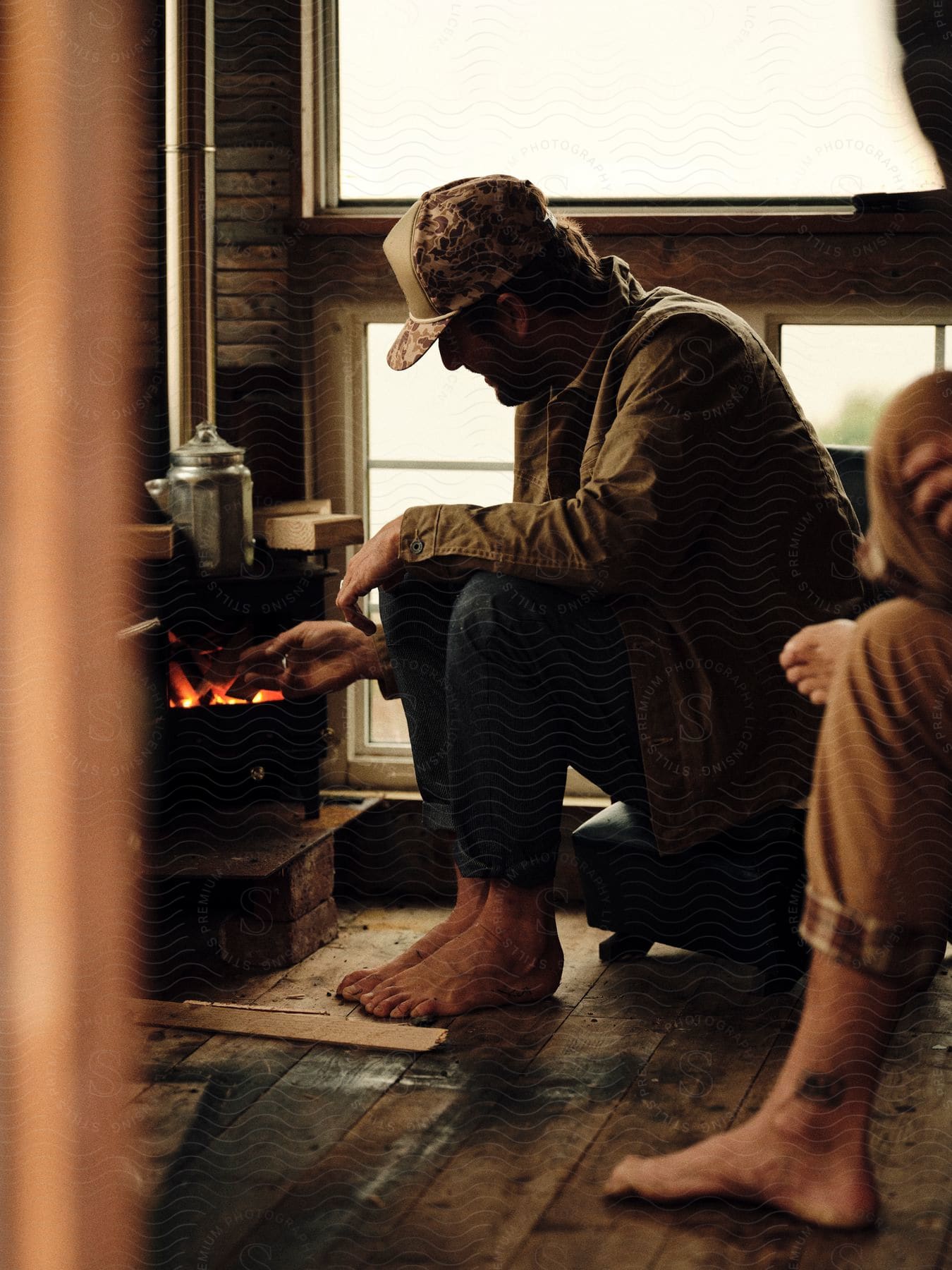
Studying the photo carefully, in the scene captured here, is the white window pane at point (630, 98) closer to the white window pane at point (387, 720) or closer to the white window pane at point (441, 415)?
the white window pane at point (441, 415)

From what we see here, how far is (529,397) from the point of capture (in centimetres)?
169

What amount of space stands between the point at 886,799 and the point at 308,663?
913 mm

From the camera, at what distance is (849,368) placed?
2.01 m

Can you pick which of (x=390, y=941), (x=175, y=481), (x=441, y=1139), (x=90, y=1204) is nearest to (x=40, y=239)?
(x=90, y=1204)

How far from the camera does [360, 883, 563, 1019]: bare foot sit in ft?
5.41

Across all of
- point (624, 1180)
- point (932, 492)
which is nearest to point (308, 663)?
point (624, 1180)

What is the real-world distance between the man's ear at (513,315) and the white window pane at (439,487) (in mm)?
505

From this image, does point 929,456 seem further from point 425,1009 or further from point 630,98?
point 630,98

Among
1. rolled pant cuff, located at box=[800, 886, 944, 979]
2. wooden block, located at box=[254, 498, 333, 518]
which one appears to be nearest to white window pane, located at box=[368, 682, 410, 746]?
wooden block, located at box=[254, 498, 333, 518]

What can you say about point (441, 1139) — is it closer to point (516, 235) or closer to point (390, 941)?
point (390, 941)

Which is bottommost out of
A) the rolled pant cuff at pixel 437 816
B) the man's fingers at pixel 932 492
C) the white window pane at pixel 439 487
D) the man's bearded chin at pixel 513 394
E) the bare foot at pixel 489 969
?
the bare foot at pixel 489 969

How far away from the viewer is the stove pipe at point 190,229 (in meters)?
2.06

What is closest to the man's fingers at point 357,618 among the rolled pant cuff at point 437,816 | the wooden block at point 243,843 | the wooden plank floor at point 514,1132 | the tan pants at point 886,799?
the rolled pant cuff at point 437,816

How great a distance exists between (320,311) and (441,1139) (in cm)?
130
